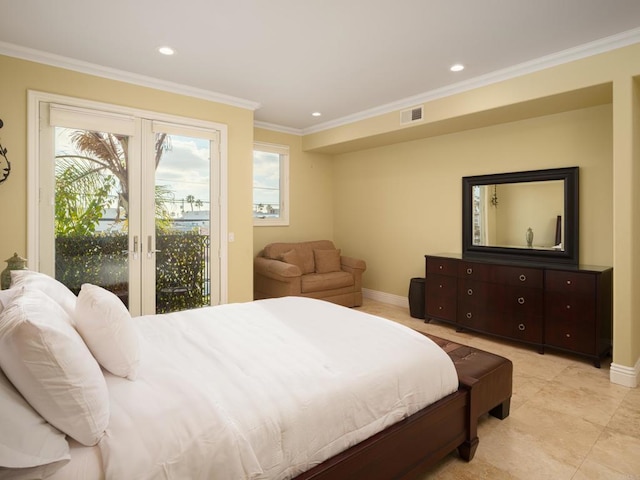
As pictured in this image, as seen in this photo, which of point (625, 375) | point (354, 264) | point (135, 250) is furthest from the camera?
point (354, 264)

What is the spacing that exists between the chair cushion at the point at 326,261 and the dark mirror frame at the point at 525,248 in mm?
1948

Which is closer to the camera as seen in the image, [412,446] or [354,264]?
[412,446]

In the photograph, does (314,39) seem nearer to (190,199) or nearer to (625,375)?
(190,199)

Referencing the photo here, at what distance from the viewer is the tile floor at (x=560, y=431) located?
6.76ft

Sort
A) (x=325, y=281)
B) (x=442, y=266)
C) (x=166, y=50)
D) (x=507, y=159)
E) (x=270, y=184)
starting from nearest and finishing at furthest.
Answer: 1. (x=166, y=50)
2. (x=507, y=159)
3. (x=442, y=266)
4. (x=325, y=281)
5. (x=270, y=184)

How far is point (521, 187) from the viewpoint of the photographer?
4410mm

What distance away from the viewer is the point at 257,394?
4.91ft

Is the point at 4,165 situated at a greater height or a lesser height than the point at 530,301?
greater

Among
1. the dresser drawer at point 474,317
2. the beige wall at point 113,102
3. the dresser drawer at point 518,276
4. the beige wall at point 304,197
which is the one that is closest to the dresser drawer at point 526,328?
the dresser drawer at point 474,317

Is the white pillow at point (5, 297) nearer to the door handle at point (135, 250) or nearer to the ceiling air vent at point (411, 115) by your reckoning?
the door handle at point (135, 250)

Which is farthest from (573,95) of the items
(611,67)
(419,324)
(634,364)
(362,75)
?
(419,324)

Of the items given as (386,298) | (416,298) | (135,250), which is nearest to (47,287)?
(135,250)

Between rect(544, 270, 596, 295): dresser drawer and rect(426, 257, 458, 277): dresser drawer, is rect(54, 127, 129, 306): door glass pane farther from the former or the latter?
rect(544, 270, 596, 295): dresser drawer

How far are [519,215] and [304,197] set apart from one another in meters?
3.43
